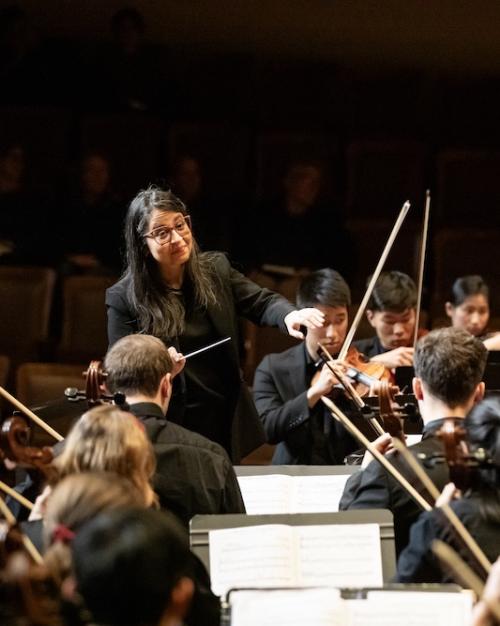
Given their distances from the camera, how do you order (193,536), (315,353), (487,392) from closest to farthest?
(193,536) → (487,392) → (315,353)

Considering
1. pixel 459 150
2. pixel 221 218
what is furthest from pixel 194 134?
pixel 459 150

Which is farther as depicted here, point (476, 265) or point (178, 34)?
point (178, 34)

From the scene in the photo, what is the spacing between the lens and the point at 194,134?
6.44 metres

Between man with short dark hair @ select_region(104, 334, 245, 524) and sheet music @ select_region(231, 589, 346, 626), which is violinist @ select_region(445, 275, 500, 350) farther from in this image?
sheet music @ select_region(231, 589, 346, 626)

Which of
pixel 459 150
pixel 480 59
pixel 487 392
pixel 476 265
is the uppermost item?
pixel 480 59

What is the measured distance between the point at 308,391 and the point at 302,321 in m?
0.49

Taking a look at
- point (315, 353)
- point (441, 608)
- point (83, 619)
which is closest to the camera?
point (83, 619)

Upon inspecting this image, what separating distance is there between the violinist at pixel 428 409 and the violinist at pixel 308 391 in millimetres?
957

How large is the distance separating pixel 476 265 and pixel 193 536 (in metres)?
3.54

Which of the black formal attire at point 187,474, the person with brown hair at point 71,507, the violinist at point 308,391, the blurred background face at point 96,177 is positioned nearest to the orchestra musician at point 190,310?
the violinist at point 308,391

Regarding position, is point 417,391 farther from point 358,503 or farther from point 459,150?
point 459,150

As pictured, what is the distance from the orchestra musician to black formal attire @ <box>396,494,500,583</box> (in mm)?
1118

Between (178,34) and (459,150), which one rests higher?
(178,34)

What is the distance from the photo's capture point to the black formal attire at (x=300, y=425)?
157 inches
